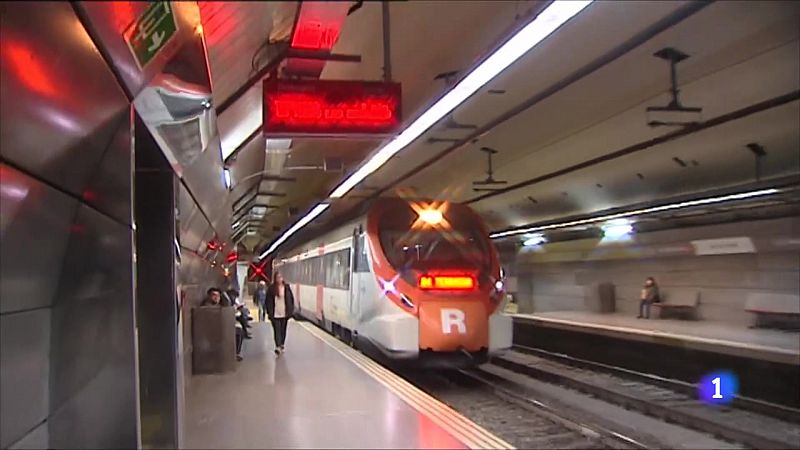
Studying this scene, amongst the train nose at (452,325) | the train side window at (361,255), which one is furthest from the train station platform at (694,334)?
the train side window at (361,255)

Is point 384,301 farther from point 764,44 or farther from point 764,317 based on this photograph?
point 764,317

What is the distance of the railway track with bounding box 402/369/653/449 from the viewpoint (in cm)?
827

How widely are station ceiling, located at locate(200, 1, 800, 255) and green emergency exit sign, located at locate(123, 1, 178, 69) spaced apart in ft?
0.43

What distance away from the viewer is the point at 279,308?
501 inches

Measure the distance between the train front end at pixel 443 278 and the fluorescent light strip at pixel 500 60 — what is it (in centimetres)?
371

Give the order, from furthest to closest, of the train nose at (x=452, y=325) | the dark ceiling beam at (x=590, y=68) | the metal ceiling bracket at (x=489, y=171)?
the metal ceiling bracket at (x=489, y=171) < the train nose at (x=452, y=325) < the dark ceiling beam at (x=590, y=68)

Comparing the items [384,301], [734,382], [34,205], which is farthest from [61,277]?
[734,382]

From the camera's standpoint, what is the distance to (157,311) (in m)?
5.08

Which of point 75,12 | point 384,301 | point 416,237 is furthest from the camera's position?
point 416,237

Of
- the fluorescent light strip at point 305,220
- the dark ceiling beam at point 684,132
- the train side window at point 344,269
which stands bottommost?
the train side window at point 344,269

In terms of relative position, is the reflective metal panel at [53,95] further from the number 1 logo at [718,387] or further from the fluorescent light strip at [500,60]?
the number 1 logo at [718,387]

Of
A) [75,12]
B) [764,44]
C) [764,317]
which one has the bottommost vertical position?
[764,317]

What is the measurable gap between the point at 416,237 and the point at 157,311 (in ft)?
21.4

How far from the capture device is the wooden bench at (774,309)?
40.9 ft
